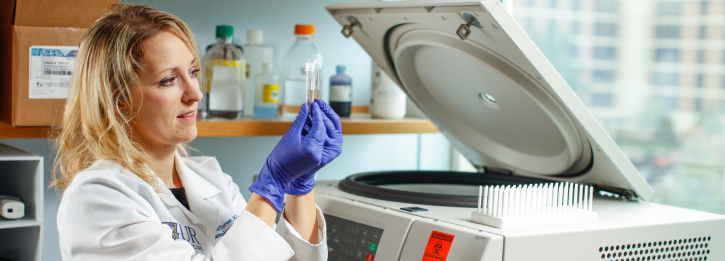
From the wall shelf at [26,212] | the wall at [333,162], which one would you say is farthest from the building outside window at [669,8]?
the wall shelf at [26,212]

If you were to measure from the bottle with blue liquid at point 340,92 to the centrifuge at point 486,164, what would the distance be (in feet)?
1.12

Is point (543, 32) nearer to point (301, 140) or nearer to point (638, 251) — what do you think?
point (638, 251)

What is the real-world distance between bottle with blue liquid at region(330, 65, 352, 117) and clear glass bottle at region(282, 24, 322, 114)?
0.41 feet

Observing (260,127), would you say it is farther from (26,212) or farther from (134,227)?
(134,227)

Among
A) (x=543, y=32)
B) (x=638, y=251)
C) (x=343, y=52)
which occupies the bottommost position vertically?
(x=638, y=251)

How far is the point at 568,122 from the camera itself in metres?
1.31

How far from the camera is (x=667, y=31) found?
2.23m

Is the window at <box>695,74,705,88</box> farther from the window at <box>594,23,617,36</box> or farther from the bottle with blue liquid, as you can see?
the bottle with blue liquid

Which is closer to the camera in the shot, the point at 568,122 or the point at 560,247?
the point at 560,247

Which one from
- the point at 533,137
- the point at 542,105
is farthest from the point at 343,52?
the point at 542,105

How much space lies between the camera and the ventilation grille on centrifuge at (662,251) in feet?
3.66

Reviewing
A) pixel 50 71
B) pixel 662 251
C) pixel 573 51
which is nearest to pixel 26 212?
pixel 50 71

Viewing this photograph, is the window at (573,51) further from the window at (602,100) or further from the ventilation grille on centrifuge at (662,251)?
the ventilation grille on centrifuge at (662,251)

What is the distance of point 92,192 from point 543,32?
7.74ft
